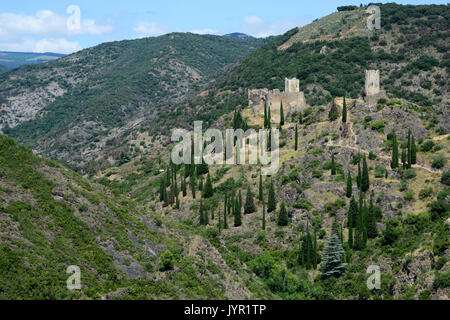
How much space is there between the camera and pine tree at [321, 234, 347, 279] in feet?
191

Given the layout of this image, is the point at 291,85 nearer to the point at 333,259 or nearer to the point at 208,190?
the point at 208,190

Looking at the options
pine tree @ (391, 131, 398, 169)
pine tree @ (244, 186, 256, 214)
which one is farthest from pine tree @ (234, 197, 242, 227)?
pine tree @ (391, 131, 398, 169)

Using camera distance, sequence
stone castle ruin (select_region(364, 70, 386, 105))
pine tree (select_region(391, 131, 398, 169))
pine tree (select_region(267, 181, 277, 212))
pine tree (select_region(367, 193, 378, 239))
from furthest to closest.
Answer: stone castle ruin (select_region(364, 70, 386, 105)) < pine tree (select_region(267, 181, 277, 212)) < pine tree (select_region(391, 131, 398, 169)) < pine tree (select_region(367, 193, 378, 239))

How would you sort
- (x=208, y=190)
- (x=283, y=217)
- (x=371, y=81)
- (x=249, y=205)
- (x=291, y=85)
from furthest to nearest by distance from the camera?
(x=291, y=85)
(x=371, y=81)
(x=208, y=190)
(x=249, y=205)
(x=283, y=217)

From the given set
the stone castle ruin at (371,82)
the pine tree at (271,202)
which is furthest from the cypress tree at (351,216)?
the stone castle ruin at (371,82)

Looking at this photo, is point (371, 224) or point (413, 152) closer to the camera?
point (371, 224)

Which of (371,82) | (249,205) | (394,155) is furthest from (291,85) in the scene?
(394,155)

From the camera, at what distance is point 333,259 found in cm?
5881

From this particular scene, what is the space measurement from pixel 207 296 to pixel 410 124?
139 feet

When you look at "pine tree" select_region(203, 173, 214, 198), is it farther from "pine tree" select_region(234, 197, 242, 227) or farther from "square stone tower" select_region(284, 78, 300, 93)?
"square stone tower" select_region(284, 78, 300, 93)

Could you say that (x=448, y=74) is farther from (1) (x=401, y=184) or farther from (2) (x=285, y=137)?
(1) (x=401, y=184)

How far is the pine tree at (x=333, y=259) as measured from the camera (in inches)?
2291

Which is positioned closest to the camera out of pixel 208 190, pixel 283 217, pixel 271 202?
pixel 283 217

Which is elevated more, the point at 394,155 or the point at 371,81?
the point at 371,81
